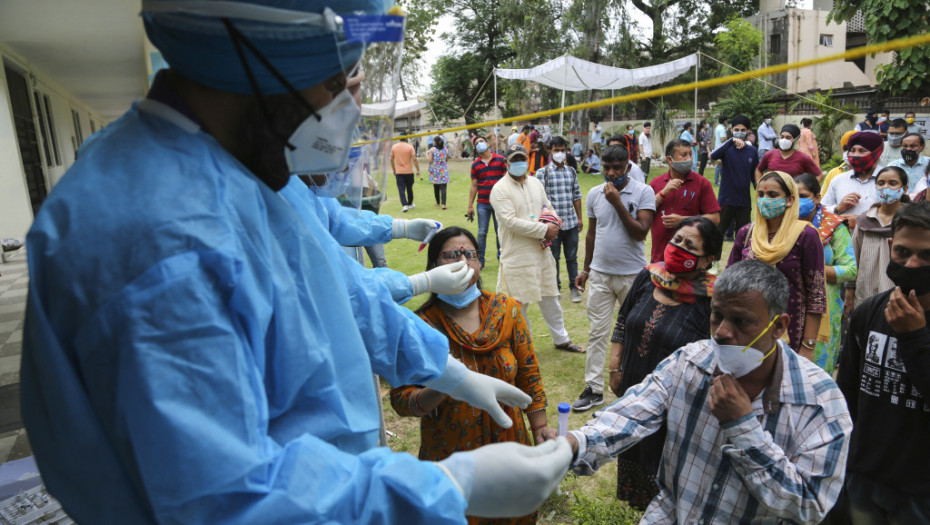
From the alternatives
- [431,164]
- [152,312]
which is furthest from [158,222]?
[431,164]

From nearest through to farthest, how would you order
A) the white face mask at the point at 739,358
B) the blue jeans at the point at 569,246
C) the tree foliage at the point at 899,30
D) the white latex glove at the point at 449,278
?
the white face mask at the point at 739,358 → the white latex glove at the point at 449,278 → the blue jeans at the point at 569,246 → the tree foliage at the point at 899,30

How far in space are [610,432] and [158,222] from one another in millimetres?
1589

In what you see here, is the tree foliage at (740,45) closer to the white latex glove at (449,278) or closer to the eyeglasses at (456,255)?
the eyeglasses at (456,255)

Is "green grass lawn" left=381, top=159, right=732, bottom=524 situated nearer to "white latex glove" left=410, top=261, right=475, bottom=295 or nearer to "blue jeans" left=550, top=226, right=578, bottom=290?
"blue jeans" left=550, top=226, right=578, bottom=290

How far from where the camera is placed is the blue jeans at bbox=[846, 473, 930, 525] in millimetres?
2346

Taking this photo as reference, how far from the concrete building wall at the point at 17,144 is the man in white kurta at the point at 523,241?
430 centimetres

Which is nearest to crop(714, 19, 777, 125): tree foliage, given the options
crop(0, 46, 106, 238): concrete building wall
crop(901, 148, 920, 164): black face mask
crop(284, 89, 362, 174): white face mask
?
crop(901, 148, 920, 164): black face mask

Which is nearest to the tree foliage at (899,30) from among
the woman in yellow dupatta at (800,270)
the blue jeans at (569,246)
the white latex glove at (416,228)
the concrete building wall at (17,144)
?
the blue jeans at (569,246)

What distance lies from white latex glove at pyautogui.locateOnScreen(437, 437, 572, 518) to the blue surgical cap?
74cm

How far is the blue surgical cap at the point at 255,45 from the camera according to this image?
0.99 metres

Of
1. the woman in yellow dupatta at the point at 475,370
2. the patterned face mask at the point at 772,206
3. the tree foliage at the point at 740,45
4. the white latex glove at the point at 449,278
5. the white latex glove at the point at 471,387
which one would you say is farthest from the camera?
the tree foliage at the point at 740,45

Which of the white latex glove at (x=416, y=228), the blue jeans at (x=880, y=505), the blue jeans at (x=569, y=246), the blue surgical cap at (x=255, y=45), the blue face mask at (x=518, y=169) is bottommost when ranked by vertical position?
the blue jeans at (x=880, y=505)

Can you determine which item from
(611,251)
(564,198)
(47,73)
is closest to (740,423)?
(611,251)

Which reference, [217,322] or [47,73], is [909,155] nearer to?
[217,322]
